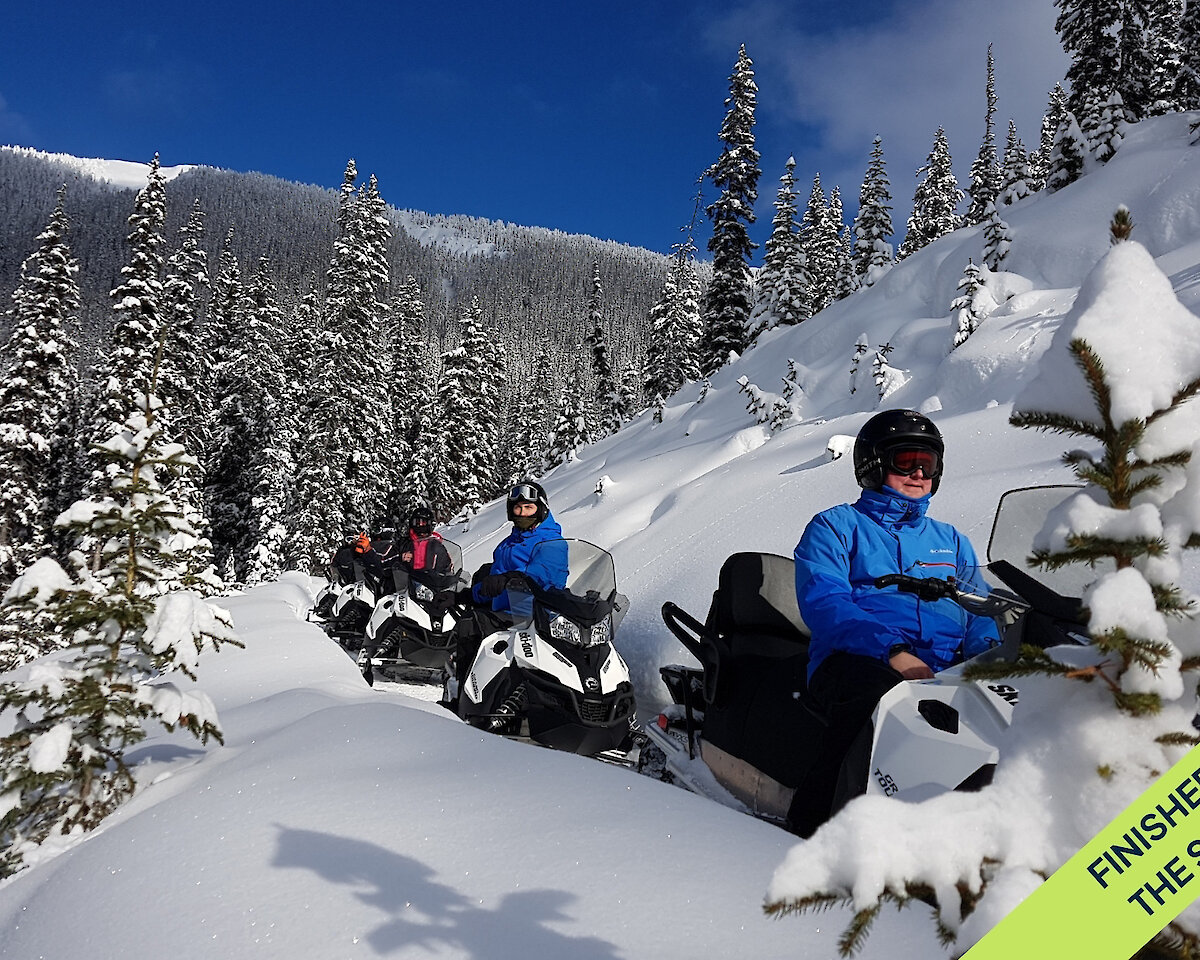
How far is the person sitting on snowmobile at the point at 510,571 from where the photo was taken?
5.68m

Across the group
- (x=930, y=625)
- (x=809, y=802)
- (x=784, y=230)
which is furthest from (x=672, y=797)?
(x=784, y=230)

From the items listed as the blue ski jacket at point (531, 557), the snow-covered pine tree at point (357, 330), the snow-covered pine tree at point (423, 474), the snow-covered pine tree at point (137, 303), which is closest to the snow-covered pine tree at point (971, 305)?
the blue ski jacket at point (531, 557)

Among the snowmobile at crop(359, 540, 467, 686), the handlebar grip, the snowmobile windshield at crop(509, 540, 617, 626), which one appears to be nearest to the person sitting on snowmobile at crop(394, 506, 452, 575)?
the snowmobile at crop(359, 540, 467, 686)

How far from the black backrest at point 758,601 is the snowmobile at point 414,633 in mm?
5478

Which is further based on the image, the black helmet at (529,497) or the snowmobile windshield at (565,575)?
the black helmet at (529,497)

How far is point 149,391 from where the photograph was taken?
4039 mm

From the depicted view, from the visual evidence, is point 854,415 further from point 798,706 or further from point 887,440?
point 798,706

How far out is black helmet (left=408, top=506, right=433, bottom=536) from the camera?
10.8m

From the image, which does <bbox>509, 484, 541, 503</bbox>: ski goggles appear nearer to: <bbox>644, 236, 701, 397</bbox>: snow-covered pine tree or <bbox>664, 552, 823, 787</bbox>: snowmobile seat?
<bbox>664, 552, 823, 787</bbox>: snowmobile seat

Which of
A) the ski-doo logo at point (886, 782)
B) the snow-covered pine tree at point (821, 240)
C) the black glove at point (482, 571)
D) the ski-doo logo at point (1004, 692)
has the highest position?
the snow-covered pine tree at point (821, 240)

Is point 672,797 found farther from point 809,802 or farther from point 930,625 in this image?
point 930,625

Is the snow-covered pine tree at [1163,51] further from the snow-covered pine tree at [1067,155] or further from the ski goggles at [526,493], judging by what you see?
the ski goggles at [526,493]

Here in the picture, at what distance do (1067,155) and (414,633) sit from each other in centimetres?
2246

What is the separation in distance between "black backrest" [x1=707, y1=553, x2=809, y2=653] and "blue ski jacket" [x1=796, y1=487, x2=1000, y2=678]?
2.16 feet
